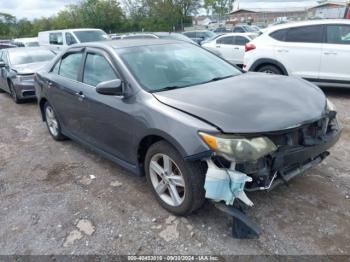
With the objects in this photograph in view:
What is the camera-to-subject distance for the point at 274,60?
24.4 feet

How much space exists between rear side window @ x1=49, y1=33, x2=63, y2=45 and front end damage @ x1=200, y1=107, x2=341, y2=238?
1425cm

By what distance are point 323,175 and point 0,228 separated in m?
3.45

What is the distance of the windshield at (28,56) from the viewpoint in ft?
28.9

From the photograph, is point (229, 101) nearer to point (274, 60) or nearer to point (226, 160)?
point (226, 160)

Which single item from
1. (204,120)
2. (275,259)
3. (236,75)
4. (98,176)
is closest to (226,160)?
(204,120)

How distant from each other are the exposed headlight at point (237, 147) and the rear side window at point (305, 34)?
545 cm

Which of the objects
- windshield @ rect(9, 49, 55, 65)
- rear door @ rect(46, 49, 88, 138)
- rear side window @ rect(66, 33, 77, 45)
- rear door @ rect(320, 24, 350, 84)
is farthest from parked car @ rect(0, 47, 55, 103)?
rear door @ rect(320, 24, 350, 84)

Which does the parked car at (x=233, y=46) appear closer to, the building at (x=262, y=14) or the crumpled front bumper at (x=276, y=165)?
the crumpled front bumper at (x=276, y=165)

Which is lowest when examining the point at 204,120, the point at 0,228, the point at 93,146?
the point at 0,228

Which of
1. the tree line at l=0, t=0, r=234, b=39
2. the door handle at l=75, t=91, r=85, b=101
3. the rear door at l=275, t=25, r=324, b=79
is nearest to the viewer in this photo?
the door handle at l=75, t=91, r=85, b=101

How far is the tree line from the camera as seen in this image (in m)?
41.9

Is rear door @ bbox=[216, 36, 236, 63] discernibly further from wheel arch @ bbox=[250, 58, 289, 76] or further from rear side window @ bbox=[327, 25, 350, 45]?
rear side window @ bbox=[327, 25, 350, 45]

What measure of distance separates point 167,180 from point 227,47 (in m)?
9.62

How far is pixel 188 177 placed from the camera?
8.84 feet
